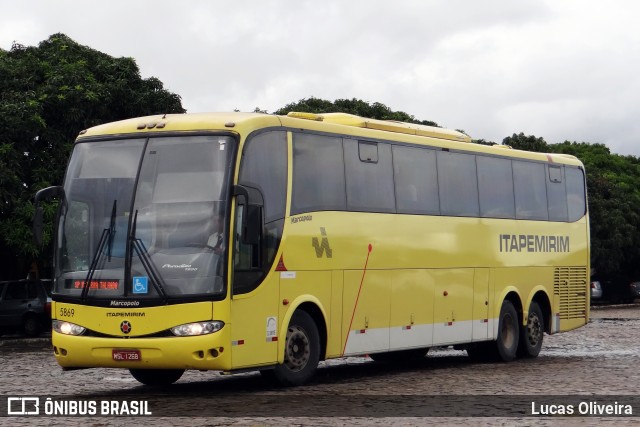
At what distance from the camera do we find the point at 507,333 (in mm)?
22625

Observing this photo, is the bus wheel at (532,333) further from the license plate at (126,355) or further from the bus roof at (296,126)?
the license plate at (126,355)

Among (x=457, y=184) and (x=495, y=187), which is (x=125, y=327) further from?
(x=495, y=187)

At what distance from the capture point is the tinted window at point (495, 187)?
71.8 feet

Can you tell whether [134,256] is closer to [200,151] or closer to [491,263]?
[200,151]

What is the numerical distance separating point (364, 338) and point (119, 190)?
4.51 meters

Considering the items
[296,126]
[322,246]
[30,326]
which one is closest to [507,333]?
[322,246]

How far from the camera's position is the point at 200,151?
51.2 feet

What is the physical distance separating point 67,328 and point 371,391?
3.85 m

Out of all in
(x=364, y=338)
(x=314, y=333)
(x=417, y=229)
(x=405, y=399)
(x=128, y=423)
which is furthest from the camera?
(x=417, y=229)

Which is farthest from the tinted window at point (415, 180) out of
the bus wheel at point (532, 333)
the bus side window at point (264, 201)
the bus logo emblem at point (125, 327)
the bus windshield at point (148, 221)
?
the bus logo emblem at point (125, 327)

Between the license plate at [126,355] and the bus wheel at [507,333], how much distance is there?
888 cm

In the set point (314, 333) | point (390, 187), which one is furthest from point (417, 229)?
point (314, 333)

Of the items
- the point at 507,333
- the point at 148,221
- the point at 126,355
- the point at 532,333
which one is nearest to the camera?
the point at 126,355

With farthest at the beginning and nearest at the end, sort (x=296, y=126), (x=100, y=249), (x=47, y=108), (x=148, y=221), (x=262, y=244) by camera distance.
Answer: (x=47, y=108) < (x=296, y=126) < (x=262, y=244) < (x=100, y=249) < (x=148, y=221)
